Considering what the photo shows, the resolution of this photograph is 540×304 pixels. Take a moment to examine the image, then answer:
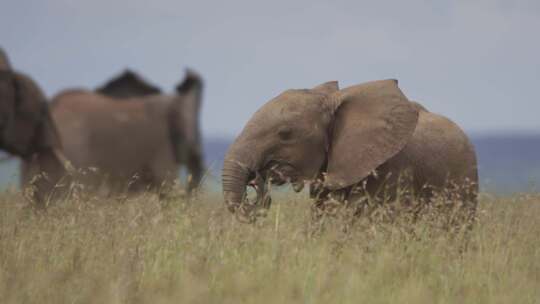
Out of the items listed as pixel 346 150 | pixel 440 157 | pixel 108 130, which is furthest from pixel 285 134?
pixel 108 130

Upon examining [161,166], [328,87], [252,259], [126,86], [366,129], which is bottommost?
[161,166]

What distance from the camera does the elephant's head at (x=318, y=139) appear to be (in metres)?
7.88

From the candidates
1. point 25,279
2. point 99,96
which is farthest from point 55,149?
point 25,279

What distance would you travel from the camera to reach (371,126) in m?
8.33

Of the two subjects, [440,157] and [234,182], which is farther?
[440,157]

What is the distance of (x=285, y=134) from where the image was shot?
26.4 feet

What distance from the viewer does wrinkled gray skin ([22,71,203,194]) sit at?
17.9 m

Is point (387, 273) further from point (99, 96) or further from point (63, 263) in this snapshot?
point (99, 96)

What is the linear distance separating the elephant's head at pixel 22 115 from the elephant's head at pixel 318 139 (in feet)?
19.7

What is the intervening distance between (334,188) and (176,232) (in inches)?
52.6

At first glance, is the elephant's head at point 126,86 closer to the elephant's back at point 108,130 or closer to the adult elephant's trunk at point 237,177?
the elephant's back at point 108,130

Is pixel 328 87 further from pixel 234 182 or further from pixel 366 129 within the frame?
pixel 234 182

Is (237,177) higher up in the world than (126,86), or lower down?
higher up

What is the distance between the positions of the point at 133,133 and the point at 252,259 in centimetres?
1200
